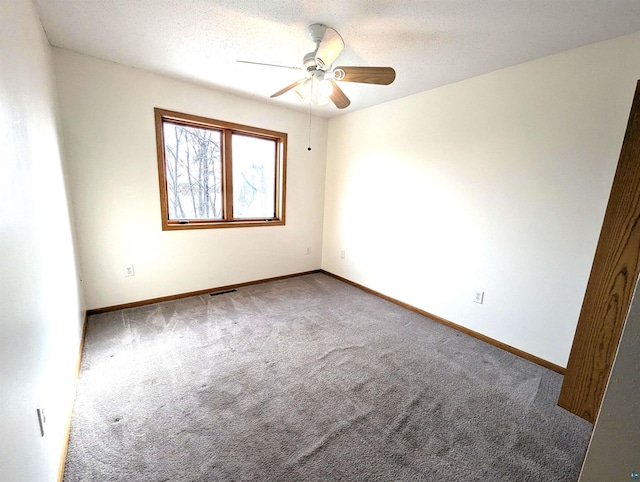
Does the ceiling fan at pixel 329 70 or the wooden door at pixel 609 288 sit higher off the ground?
the ceiling fan at pixel 329 70

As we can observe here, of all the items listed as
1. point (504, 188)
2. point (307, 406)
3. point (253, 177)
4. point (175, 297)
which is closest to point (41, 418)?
point (307, 406)

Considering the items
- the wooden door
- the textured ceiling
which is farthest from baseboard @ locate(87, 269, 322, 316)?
the wooden door

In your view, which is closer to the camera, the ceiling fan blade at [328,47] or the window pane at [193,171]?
the ceiling fan blade at [328,47]

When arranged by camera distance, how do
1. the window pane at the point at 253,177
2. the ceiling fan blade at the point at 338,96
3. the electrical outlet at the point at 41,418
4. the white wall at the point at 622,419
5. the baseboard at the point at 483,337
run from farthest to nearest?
1. the window pane at the point at 253,177
2. the baseboard at the point at 483,337
3. the ceiling fan blade at the point at 338,96
4. the electrical outlet at the point at 41,418
5. the white wall at the point at 622,419

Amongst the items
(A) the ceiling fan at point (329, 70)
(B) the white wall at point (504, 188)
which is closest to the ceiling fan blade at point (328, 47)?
(A) the ceiling fan at point (329, 70)

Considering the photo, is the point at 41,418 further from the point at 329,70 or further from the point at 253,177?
the point at 253,177

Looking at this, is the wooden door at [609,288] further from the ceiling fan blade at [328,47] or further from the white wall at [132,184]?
the white wall at [132,184]

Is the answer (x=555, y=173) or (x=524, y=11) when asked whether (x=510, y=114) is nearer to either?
(x=555, y=173)

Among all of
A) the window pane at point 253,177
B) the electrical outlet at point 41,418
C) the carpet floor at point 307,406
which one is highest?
the window pane at point 253,177

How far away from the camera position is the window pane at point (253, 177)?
3.33 meters

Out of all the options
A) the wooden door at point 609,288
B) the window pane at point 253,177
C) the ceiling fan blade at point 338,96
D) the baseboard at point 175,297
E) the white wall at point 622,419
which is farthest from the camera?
the window pane at point 253,177

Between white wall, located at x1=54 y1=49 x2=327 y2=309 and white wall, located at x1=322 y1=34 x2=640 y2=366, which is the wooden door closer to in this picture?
white wall, located at x1=322 y1=34 x2=640 y2=366

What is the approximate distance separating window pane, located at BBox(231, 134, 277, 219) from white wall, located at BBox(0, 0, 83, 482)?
173 cm

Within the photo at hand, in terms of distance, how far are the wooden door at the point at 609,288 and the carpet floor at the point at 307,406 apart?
0.65 feet
